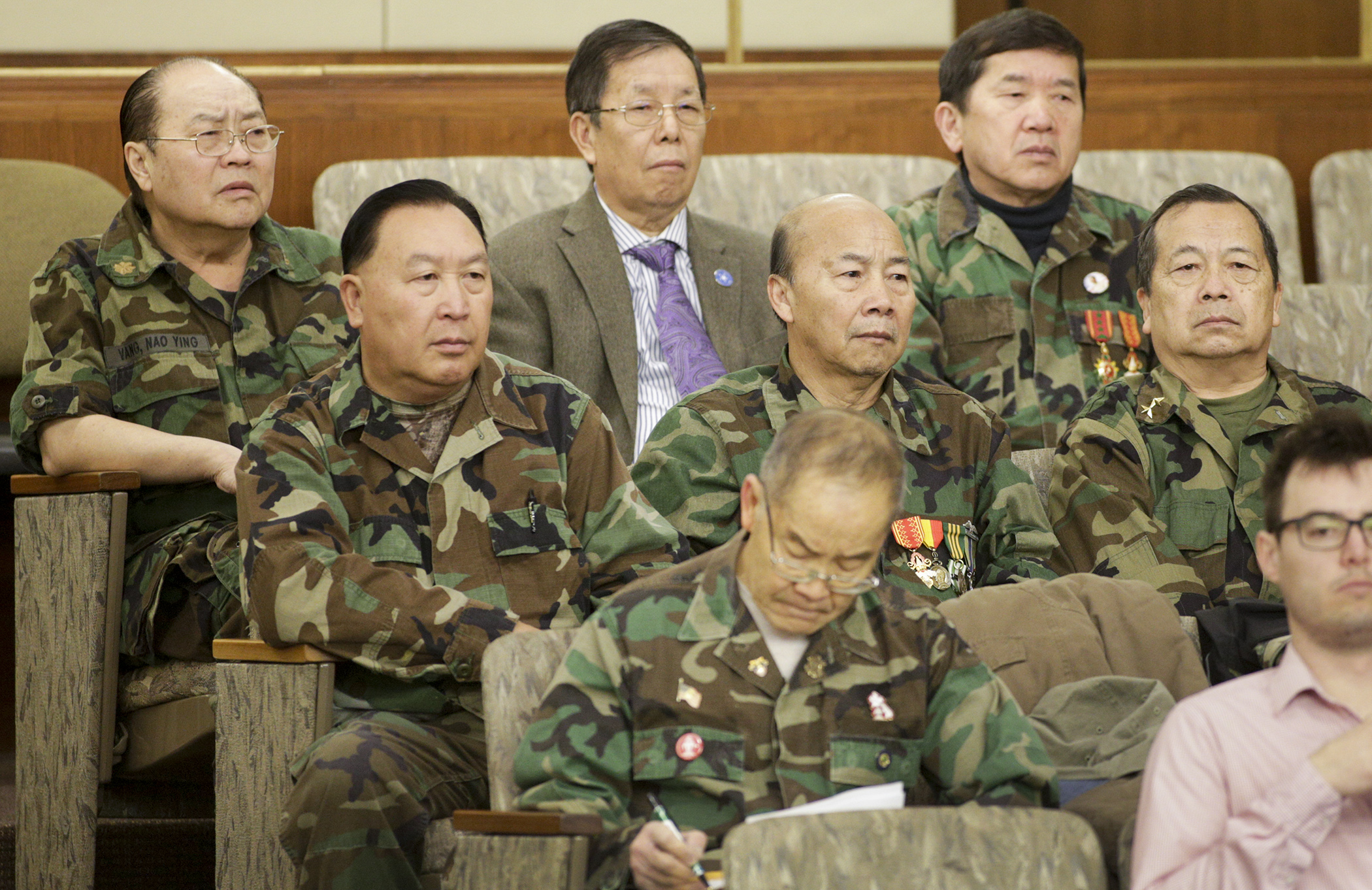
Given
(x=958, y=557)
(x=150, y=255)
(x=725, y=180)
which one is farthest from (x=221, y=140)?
(x=958, y=557)

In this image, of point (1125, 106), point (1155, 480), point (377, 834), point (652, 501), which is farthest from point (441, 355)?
point (1125, 106)

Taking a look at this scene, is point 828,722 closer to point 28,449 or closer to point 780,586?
point 780,586

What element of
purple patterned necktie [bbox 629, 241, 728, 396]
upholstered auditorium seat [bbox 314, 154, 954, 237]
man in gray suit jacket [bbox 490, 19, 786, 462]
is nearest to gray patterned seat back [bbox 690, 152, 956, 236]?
upholstered auditorium seat [bbox 314, 154, 954, 237]

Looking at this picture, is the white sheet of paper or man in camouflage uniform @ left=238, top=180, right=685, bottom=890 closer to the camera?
the white sheet of paper

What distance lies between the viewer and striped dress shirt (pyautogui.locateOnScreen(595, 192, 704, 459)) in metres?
2.88

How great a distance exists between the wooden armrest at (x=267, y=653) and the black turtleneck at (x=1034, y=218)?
1630 millimetres

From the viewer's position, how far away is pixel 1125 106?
367cm

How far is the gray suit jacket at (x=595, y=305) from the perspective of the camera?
2.88 m

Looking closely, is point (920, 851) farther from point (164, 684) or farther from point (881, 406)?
point (164, 684)

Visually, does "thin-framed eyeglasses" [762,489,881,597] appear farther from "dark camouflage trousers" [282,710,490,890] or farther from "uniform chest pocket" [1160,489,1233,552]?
"uniform chest pocket" [1160,489,1233,552]

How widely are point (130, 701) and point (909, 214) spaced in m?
1.66

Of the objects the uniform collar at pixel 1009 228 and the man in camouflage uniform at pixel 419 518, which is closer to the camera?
the man in camouflage uniform at pixel 419 518

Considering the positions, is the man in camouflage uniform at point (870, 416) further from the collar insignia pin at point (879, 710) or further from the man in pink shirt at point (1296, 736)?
the man in pink shirt at point (1296, 736)

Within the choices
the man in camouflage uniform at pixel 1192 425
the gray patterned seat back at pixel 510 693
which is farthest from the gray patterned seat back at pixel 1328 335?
the gray patterned seat back at pixel 510 693
